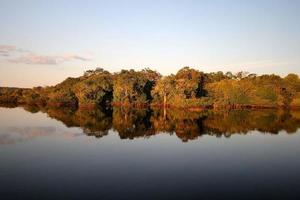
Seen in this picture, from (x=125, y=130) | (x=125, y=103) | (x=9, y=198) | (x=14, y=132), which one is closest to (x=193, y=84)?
(x=125, y=103)

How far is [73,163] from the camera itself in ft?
53.6

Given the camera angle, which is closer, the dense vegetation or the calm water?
the calm water

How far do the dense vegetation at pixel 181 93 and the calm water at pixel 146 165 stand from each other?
137 ft

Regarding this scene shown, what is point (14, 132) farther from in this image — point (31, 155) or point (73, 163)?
point (73, 163)

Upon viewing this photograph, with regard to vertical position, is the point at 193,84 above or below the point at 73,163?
above

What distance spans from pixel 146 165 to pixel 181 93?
177 feet

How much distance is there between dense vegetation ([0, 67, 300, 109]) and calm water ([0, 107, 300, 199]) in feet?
137

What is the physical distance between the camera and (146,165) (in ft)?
53.9

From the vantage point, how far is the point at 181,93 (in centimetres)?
6988

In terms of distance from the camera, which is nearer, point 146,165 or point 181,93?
point 146,165

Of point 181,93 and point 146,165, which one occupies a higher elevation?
point 181,93

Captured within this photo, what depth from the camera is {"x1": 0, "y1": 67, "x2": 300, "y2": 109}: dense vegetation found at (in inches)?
2766

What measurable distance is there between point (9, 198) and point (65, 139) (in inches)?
537

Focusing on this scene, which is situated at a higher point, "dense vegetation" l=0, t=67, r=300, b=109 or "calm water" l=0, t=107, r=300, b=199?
"dense vegetation" l=0, t=67, r=300, b=109
